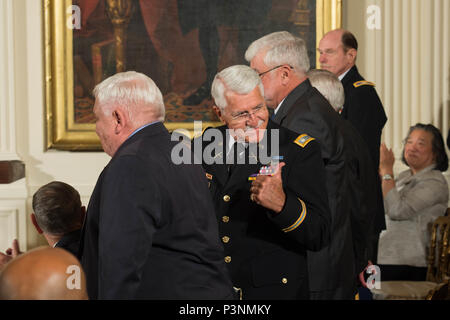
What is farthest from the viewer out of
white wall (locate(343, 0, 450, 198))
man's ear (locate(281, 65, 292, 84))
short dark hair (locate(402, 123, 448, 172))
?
white wall (locate(343, 0, 450, 198))

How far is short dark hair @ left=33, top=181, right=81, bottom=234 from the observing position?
3.60 m

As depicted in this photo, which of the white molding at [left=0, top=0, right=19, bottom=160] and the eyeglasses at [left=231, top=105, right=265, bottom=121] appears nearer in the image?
the eyeglasses at [left=231, top=105, right=265, bottom=121]

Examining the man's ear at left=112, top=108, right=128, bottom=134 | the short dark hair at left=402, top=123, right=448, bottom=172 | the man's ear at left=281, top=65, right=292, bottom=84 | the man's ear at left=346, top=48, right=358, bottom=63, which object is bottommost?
the short dark hair at left=402, top=123, right=448, bottom=172

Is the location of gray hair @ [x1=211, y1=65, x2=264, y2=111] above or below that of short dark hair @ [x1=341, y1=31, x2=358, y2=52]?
below

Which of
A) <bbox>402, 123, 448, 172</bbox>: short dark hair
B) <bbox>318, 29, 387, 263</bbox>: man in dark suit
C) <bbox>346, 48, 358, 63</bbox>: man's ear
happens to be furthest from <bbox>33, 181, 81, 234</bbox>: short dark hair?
<bbox>402, 123, 448, 172</bbox>: short dark hair

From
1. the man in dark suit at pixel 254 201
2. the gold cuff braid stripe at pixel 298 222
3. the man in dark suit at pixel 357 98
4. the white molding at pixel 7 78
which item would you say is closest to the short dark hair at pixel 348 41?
the man in dark suit at pixel 357 98

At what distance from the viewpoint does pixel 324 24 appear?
661cm

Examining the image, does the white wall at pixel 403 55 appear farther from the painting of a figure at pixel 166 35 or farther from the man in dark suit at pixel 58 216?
the man in dark suit at pixel 58 216

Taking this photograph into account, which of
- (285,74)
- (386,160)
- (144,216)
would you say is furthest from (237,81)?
(386,160)

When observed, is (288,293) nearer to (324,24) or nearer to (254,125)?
(254,125)

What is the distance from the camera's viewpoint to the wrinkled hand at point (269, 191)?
2709mm

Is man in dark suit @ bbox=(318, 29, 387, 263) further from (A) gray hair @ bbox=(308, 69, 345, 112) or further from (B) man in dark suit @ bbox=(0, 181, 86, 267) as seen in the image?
(B) man in dark suit @ bbox=(0, 181, 86, 267)

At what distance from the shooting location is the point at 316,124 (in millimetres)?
3498

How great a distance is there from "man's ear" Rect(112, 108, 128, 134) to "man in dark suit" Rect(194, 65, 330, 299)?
56cm
